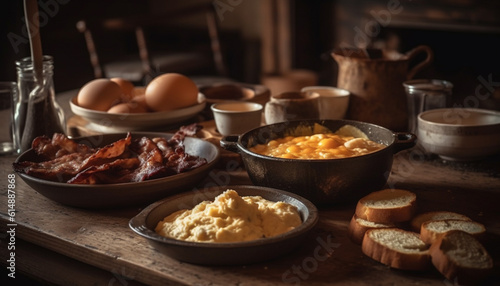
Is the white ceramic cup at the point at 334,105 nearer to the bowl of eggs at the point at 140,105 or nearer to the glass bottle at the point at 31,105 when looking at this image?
the bowl of eggs at the point at 140,105

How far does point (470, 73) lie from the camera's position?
4316mm

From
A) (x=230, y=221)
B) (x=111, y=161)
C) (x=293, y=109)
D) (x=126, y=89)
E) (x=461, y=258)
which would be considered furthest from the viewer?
(x=126, y=89)

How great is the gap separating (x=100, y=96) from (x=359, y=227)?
123 centimetres

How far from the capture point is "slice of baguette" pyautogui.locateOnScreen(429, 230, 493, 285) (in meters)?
1.01

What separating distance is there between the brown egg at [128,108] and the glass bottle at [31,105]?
0.74 ft

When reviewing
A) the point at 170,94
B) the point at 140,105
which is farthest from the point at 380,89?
the point at 140,105

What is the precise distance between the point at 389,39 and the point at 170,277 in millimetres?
3997

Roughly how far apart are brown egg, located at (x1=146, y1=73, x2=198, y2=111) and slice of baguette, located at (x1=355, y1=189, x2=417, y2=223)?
96 centimetres

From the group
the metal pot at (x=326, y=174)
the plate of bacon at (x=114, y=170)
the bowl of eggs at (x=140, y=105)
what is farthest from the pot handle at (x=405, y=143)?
the bowl of eggs at (x=140, y=105)

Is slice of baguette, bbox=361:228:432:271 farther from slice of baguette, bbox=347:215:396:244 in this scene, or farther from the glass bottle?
the glass bottle

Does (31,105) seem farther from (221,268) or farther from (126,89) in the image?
(221,268)

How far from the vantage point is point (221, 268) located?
1113 mm

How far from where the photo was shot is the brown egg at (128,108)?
2.02 m

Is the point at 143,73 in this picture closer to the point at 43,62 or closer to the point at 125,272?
the point at 43,62
